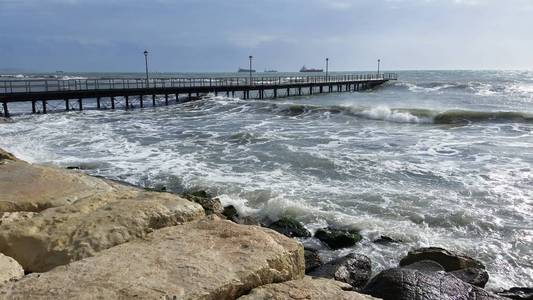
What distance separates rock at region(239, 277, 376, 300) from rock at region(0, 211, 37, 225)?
2.59 meters

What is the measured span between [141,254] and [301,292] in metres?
1.29

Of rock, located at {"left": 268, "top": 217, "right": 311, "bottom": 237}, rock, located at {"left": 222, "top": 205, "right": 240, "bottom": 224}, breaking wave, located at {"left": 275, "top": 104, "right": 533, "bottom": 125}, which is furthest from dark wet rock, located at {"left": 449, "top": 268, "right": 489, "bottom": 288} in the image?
breaking wave, located at {"left": 275, "top": 104, "right": 533, "bottom": 125}

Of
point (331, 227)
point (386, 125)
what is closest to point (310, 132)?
point (386, 125)

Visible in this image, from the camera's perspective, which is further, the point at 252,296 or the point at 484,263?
the point at 484,263

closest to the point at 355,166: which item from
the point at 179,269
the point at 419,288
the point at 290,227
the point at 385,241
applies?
the point at 290,227

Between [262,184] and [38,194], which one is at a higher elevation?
[38,194]

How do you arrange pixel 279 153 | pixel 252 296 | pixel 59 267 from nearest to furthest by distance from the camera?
pixel 252 296 < pixel 59 267 < pixel 279 153

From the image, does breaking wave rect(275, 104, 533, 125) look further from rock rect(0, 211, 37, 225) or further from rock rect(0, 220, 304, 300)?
rock rect(0, 211, 37, 225)

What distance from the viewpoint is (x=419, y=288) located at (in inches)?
190

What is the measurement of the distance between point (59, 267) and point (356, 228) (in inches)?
263

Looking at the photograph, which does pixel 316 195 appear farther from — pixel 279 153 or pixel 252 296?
pixel 252 296

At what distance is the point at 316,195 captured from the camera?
37.5 ft

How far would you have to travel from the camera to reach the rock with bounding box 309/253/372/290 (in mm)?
6370

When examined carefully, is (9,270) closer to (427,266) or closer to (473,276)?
(427,266)
